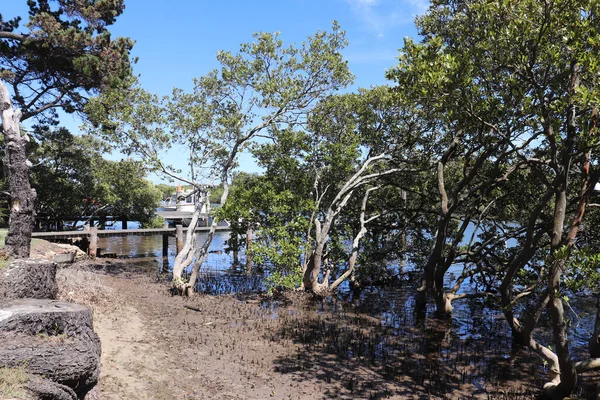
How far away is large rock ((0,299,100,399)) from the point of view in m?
5.08

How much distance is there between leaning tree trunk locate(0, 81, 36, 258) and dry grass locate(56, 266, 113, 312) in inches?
47.0

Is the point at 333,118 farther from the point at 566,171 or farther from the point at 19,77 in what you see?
the point at 19,77

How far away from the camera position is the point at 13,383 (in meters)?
4.51

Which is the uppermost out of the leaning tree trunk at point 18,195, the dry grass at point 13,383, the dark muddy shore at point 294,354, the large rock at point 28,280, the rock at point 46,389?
the leaning tree trunk at point 18,195

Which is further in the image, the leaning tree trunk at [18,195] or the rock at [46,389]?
the leaning tree trunk at [18,195]

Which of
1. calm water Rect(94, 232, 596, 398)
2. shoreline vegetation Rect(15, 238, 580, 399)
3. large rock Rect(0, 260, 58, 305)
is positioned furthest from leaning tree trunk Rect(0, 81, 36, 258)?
calm water Rect(94, 232, 596, 398)

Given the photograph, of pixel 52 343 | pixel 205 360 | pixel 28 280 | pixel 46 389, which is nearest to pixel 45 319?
pixel 52 343

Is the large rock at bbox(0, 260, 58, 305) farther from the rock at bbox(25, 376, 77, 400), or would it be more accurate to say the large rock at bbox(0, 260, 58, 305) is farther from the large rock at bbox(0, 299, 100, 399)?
the rock at bbox(25, 376, 77, 400)

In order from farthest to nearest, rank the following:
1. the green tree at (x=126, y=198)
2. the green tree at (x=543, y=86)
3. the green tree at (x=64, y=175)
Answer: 1. the green tree at (x=126, y=198)
2. the green tree at (x=64, y=175)
3. the green tree at (x=543, y=86)

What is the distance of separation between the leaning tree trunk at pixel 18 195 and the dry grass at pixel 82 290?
1.19 metres

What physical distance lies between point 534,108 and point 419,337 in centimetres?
674

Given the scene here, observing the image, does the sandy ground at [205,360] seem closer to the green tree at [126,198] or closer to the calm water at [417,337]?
the calm water at [417,337]

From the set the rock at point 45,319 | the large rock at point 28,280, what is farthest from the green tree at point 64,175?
the rock at point 45,319

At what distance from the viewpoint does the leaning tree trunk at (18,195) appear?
10.3 meters
